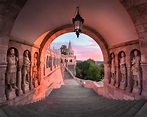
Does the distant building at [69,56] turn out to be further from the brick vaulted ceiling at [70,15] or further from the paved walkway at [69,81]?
the brick vaulted ceiling at [70,15]

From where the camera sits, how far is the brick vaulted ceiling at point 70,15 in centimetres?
355

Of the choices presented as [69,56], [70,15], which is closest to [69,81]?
[70,15]

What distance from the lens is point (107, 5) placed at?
3.59 meters

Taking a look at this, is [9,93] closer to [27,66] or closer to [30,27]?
[27,66]

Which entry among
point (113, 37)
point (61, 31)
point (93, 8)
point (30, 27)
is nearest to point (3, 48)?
point (30, 27)

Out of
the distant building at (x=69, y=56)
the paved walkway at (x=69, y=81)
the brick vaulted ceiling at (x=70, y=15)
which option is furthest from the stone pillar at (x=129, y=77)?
the distant building at (x=69, y=56)

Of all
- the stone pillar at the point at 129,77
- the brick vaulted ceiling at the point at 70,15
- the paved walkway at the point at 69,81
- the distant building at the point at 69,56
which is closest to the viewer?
the brick vaulted ceiling at the point at 70,15

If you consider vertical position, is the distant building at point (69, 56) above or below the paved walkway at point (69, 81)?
above

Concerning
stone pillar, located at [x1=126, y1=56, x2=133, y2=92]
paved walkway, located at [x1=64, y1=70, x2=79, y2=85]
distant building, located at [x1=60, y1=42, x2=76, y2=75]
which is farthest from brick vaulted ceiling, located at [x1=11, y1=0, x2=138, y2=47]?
distant building, located at [x1=60, y1=42, x2=76, y2=75]

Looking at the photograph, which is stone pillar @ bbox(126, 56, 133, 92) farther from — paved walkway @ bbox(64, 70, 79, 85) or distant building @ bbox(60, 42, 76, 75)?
distant building @ bbox(60, 42, 76, 75)

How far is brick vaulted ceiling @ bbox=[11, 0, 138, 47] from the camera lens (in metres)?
3.55

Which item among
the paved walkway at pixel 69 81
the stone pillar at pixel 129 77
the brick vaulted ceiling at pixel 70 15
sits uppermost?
the brick vaulted ceiling at pixel 70 15

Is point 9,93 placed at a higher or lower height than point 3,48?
lower

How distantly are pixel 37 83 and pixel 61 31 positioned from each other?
2.99 metres
